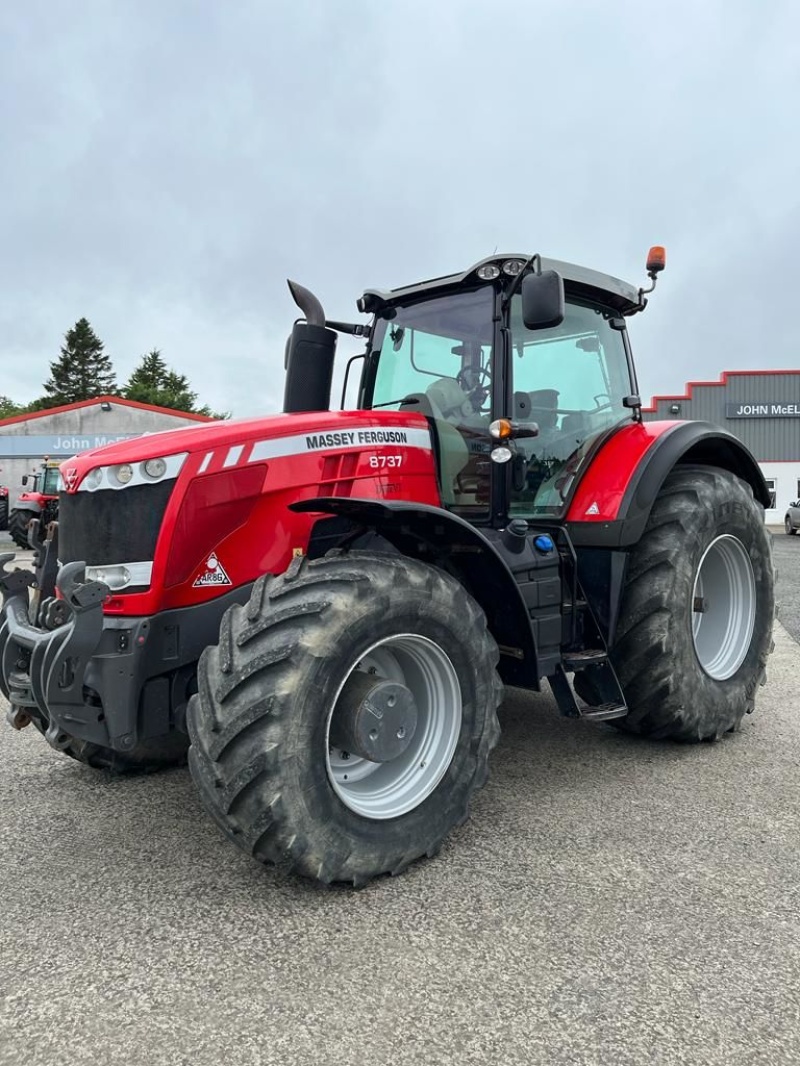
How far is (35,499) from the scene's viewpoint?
44.4ft

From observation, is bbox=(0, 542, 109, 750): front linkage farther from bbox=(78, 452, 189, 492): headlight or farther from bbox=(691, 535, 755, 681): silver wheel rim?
bbox=(691, 535, 755, 681): silver wheel rim

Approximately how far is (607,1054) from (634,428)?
297cm

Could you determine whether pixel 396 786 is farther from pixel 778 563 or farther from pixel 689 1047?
pixel 778 563

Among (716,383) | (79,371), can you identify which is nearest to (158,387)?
(79,371)

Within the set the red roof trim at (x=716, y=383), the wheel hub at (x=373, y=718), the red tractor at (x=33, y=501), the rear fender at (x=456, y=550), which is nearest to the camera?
the wheel hub at (x=373, y=718)

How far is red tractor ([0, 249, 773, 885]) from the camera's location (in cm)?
247

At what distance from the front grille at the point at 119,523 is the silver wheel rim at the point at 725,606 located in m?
2.92

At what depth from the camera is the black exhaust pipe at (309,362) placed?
3.59 m

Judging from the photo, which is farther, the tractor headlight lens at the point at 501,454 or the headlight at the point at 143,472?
the tractor headlight lens at the point at 501,454

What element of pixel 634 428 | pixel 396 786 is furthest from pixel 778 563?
pixel 396 786

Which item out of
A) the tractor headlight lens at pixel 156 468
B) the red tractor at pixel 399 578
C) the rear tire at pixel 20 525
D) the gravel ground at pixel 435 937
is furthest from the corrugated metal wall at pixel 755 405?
the tractor headlight lens at pixel 156 468

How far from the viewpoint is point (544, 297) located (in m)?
3.13

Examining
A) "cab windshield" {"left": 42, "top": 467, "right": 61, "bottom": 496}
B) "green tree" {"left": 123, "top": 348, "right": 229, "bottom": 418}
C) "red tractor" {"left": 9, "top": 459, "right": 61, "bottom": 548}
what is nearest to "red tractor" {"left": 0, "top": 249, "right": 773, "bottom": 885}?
"red tractor" {"left": 9, "top": 459, "right": 61, "bottom": 548}

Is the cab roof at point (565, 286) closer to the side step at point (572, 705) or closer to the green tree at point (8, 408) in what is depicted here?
the side step at point (572, 705)
